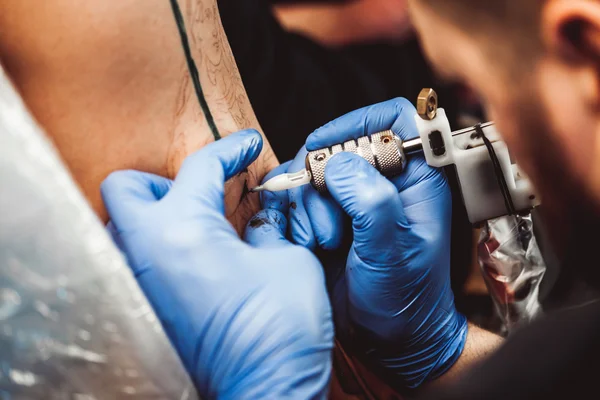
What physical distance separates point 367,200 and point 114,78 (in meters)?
0.43

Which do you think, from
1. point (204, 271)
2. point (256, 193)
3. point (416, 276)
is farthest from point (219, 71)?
point (416, 276)

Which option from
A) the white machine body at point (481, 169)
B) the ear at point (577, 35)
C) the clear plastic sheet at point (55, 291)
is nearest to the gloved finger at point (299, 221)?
the white machine body at point (481, 169)

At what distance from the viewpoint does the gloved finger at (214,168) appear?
0.77 meters

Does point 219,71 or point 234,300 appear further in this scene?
point 219,71

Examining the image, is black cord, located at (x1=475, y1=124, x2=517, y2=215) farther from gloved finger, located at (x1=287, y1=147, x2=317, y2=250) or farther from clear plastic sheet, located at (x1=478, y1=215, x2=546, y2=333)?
gloved finger, located at (x1=287, y1=147, x2=317, y2=250)

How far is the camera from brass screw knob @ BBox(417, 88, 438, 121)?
0.80 m

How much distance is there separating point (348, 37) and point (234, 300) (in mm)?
1113

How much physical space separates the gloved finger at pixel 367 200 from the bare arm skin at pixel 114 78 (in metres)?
0.19

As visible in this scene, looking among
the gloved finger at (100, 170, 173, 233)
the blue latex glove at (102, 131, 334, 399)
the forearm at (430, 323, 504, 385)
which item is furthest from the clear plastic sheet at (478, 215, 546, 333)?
the gloved finger at (100, 170, 173, 233)

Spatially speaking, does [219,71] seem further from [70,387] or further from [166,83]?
[70,387]

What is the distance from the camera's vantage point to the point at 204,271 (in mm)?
724

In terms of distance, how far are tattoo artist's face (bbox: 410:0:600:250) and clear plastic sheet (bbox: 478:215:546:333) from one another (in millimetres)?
313

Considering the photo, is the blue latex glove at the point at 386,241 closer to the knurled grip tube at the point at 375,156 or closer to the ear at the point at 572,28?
the knurled grip tube at the point at 375,156

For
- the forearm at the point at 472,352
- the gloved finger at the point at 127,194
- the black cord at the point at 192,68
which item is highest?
the black cord at the point at 192,68
